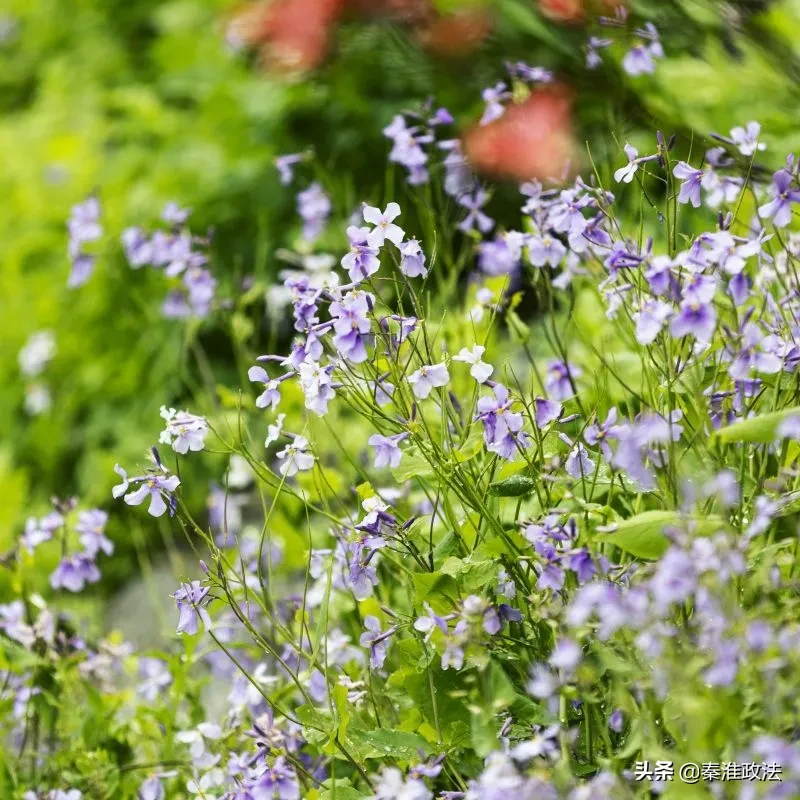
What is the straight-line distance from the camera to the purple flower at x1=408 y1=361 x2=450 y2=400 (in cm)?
136

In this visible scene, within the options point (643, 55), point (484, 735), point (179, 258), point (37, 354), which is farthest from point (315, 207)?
point (37, 354)

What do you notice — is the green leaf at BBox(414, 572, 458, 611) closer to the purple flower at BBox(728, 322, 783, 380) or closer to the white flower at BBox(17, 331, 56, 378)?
the purple flower at BBox(728, 322, 783, 380)

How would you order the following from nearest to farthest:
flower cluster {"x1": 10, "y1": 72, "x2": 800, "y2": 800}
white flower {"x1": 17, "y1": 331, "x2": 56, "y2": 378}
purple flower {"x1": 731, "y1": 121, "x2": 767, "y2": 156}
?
flower cluster {"x1": 10, "y1": 72, "x2": 800, "y2": 800}, purple flower {"x1": 731, "y1": 121, "x2": 767, "y2": 156}, white flower {"x1": 17, "y1": 331, "x2": 56, "y2": 378}

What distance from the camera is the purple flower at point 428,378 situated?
1359mm

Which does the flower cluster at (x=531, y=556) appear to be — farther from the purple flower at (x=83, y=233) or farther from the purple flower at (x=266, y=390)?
the purple flower at (x=83, y=233)

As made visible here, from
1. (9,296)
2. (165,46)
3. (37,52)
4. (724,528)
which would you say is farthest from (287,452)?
(37,52)

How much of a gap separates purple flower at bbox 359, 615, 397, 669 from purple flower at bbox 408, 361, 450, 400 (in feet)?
1.10

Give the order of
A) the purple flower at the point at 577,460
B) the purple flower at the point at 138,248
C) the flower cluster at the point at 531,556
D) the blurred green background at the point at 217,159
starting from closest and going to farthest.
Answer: the flower cluster at the point at 531,556 < the purple flower at the point at 577,460 < the purple flower at the point at 138,248 < the blurred green background at the point at 217,159

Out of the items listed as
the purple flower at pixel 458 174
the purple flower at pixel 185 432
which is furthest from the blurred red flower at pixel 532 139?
the purple flower at pixel 185 432

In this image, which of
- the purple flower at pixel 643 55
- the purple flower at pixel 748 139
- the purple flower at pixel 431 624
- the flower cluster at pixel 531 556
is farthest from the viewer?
the purple flower at pixel 643 55

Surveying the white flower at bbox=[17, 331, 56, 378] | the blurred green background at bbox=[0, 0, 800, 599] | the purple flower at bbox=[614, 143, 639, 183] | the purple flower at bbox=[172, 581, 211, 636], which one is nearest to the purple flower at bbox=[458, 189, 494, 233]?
the blurred green background at bbox=[0, 0, 800, 599]

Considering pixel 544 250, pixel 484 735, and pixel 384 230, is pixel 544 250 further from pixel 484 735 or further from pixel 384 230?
pixel 484 735

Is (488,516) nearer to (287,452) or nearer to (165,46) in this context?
(287,452)

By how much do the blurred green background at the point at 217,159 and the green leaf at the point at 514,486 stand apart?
37.8 inches
